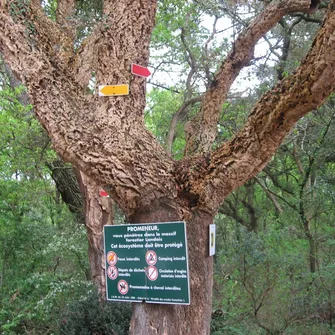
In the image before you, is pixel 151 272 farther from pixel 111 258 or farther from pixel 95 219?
pixel 95 219

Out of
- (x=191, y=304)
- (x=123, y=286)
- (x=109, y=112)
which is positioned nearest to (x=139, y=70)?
(x=109, y=112)

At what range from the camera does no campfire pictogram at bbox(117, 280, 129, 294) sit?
12.2ft

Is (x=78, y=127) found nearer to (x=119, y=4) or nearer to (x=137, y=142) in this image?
(x=137, y=142)

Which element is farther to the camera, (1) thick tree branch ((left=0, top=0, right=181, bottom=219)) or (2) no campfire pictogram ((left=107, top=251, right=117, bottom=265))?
(2) no campfire pictogram ((left=107, top=251, right=117, bottom=265))

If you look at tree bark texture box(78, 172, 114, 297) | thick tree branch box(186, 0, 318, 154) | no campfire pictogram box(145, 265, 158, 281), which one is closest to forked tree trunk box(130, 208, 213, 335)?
no campfire pictogram box(145, 265, 158, 281)

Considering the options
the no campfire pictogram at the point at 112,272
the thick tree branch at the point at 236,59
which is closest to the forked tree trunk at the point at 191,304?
the no campfire pictogram at the point at 112,272

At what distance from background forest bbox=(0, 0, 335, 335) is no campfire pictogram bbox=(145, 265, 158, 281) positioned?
94.6 inches

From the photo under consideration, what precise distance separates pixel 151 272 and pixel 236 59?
8.23 feet

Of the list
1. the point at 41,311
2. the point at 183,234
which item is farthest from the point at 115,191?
the point at 41,311

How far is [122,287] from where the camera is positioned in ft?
12.3

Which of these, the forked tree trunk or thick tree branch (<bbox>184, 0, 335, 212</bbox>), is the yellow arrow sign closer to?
thick tree branch (<bbox>184, 0, 335, 212</bbox>)

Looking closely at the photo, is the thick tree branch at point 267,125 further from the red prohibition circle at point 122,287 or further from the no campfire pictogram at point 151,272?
the red prohibition circle at point 122,287

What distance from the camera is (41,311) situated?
24.7 feet

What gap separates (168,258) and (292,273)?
5721mm
